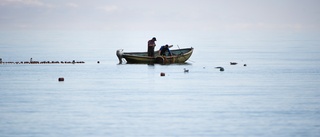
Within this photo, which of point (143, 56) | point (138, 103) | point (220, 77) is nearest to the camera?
point (138, 103)

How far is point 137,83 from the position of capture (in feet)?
161

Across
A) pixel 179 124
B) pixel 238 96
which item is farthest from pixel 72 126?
pixel 238 96

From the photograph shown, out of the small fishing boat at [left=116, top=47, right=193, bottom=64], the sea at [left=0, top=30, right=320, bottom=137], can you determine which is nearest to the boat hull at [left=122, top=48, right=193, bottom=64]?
the small fishing boat at [left=116, top=47, right=193, bottom=64]

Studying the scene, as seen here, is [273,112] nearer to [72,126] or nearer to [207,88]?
[72,126]

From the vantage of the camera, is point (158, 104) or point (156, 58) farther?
point (156, 58)

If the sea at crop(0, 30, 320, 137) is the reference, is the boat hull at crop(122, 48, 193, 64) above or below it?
above

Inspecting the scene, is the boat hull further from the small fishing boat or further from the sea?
the sea

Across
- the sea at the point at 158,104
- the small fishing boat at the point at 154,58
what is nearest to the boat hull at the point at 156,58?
the small fishing boat at the point at 154,58

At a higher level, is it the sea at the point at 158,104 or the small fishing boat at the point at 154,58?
the small fishing boat at the point at 154,58

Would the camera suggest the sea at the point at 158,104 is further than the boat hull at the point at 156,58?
No

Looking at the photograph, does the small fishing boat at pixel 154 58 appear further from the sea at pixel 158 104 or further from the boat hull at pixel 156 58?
the sea at pixel 158 104

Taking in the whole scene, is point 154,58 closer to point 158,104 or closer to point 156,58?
point 156,58

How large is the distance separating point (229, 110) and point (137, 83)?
1480 centimetres

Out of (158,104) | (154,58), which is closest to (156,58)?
(154,58)
